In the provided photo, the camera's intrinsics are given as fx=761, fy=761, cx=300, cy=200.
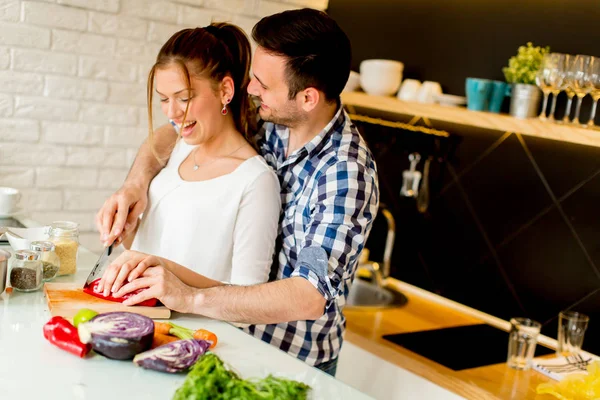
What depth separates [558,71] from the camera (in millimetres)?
2596

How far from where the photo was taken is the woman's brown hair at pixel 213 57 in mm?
2055

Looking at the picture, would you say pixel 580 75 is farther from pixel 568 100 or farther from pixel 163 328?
pixel 163 328

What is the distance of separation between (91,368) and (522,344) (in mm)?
1767

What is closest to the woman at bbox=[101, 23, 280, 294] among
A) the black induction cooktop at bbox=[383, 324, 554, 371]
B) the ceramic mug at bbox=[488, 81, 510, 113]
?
the black induction cooktop at bbox=[383, 324, 554, 371]

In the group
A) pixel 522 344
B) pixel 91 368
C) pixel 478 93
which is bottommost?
pixel 522 344

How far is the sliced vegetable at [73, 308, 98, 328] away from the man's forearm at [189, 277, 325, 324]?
0.26m

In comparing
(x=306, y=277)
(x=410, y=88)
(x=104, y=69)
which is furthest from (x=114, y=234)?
(x=410, y=88)

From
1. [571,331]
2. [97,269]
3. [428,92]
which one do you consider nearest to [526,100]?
[428,92]

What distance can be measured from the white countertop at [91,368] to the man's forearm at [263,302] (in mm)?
38

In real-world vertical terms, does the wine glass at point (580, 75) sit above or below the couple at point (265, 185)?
above

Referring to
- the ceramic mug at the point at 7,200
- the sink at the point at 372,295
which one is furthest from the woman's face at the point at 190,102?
the sink at the point at 372,295

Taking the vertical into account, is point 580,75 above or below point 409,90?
above

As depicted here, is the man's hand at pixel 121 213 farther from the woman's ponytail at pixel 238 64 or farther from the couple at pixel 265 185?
the woman's ponytail at pixel 238 64

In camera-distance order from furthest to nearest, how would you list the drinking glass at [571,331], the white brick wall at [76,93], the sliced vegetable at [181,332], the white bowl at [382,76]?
1. the white bowl at [382,76]
2. the white brick wall at [76,93]
3. the drinking glass at [571,331]
4. the sliced vegetable at [181,332]
